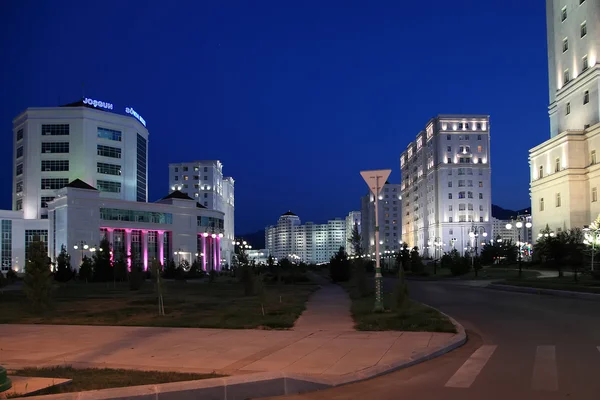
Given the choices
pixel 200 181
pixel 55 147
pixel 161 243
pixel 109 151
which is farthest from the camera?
pixel 200 181

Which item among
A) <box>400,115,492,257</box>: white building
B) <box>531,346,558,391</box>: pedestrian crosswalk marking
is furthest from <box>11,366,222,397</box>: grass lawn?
<box>400,115,492,257</box>: white building

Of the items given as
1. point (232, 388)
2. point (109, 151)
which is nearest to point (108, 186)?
point (109, 151)

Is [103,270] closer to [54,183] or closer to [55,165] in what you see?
[54,183]

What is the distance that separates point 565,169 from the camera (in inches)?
2514

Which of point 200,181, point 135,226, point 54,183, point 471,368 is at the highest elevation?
point 200,181

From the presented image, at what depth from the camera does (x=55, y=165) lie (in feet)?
307

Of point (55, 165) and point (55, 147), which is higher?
point (55, 147)

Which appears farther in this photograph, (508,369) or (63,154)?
(63,154)

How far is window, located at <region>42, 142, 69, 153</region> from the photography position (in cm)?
9375

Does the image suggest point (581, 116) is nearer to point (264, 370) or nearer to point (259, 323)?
point (259, 323)

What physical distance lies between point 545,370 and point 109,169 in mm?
95379

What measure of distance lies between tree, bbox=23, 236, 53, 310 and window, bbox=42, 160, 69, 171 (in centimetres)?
7979

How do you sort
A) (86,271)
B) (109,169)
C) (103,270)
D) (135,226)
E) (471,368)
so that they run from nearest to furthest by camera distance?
(471,368), (103,270), (86,271), (135,226), (109,169)

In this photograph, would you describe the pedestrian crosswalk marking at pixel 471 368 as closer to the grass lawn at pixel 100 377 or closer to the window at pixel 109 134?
the grass lawn at pixel 100 377
